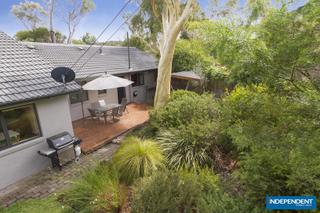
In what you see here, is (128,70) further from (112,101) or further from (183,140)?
(183,140)

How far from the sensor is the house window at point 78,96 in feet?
37.3

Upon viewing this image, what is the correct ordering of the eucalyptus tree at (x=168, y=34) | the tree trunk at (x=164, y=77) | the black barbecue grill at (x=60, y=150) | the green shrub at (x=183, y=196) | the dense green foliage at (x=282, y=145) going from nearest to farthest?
the dense green foliage at (x=282, y=145), the green shrub at (x=183, y=196), the black barbecue grill at (x=60, y=150), the eucalyptus tree at (x=168, y=34), the tree trunk at (x=164, y=77)

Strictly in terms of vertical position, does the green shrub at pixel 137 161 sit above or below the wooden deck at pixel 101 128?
above

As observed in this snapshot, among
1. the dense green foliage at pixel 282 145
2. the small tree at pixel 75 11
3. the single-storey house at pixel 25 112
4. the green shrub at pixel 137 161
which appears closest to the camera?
the dense green foliage at pixel 282 145

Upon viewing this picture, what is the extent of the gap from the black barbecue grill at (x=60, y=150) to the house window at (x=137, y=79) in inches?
361

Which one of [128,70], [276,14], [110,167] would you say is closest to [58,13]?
[128,70]

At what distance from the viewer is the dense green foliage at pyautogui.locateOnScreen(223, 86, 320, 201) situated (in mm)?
2771

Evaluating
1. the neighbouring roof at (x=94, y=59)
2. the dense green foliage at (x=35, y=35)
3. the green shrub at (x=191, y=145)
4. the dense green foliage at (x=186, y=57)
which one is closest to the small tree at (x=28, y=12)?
the dense green foliage at (x=35, y=35)

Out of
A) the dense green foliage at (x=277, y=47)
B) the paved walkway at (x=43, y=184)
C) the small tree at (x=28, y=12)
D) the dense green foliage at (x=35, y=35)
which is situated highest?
the small tree at (x=28, y=12)

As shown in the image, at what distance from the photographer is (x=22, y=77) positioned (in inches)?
262

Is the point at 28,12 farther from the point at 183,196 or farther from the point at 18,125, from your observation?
the point at 183,196

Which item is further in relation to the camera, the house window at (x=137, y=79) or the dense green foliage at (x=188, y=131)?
the house window at (x=137, y=79)

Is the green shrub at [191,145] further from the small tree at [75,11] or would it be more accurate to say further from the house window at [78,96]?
the small tree at [75,11]

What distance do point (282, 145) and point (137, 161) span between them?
11.5 ft
